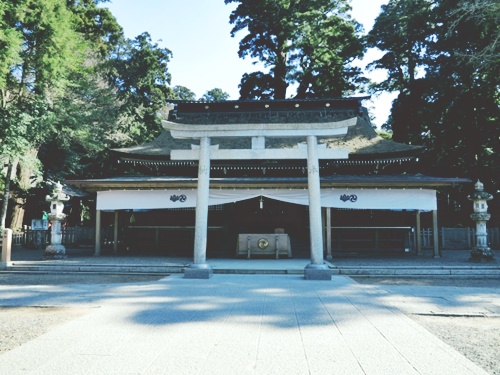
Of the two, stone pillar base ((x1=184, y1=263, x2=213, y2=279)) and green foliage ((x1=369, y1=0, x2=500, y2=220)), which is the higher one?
green foliage ((x1=369, y1=0, x2=500, y2=220))

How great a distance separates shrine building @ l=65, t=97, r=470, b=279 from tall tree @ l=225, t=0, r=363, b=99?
10466 mm

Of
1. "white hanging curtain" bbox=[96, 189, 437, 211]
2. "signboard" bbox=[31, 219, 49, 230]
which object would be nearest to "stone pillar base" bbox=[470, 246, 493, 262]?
"white hanging curtain" bbox=[96, 189, 437, 211]

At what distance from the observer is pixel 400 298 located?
638 centimetres

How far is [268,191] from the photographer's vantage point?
12.8 m

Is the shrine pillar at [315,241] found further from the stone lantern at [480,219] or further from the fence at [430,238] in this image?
the fence at [430,238]

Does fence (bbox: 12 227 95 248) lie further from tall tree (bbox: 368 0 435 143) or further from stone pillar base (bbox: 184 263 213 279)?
tall tree (bbox: 368 0 435 143)

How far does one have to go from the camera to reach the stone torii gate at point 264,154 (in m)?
8.44


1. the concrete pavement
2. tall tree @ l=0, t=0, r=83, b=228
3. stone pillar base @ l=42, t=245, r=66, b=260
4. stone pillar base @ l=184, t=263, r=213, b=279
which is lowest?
the concrete pavement

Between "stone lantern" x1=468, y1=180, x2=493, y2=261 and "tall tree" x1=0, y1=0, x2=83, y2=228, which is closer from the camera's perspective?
"stone lantern" x1=468, y1=180, x2=493, y2=261

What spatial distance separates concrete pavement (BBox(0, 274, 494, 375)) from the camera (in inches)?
125

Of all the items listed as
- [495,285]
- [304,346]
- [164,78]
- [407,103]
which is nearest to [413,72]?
[407,103]

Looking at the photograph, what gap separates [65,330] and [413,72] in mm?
26074

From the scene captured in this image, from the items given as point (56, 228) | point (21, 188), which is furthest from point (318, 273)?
point (21, 188)

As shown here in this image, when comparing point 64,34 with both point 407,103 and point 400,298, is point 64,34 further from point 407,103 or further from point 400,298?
point 407,103
